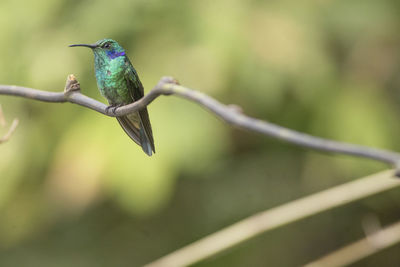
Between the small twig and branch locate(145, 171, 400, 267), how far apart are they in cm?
20

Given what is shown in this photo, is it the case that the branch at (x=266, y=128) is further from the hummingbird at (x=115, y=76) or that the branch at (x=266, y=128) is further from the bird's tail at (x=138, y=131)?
the hummingbird at (x=115, y=76)

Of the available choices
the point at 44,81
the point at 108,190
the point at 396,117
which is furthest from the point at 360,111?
the point at 44,81

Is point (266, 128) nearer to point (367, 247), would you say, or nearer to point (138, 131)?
point (138, 131)

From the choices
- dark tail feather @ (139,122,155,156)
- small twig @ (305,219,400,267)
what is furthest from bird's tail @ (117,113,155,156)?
small twig @ (305,219,400,267)

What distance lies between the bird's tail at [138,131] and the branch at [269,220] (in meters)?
1.34

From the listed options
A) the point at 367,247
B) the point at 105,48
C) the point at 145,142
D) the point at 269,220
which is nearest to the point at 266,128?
the point at 145,142

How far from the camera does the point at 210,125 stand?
317 centimetres

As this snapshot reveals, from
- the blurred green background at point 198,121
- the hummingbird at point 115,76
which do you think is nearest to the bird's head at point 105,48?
the hummingbird at point 115,76

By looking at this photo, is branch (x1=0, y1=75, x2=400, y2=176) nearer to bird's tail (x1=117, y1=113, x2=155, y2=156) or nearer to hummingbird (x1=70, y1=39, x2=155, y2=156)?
bird's tail (x1=117, y1=113, x2=155, y2=156)

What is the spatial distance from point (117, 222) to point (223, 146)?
1160mm

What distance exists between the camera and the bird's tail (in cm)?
107

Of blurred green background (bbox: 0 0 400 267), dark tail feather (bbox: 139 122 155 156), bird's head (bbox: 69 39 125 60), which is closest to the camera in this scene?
dark tail feather (bbox: 139 122 155 156)

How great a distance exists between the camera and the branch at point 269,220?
98.2 inches

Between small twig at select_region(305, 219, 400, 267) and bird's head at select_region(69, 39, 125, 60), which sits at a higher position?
bird's head at select_region(69, 39, 125, 60)
